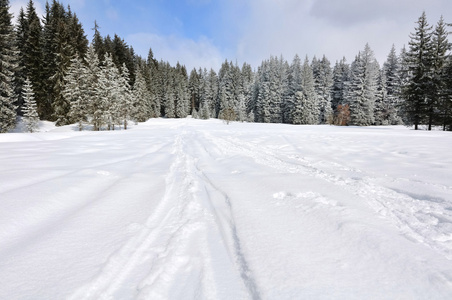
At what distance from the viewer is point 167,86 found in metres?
66.0

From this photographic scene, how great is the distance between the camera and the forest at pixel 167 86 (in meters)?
22.4

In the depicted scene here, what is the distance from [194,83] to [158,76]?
18.2m

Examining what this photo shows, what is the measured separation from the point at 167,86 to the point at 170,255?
6937 centimetres

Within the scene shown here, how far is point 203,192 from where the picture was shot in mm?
4219

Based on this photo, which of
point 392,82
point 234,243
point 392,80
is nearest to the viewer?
point 234,243

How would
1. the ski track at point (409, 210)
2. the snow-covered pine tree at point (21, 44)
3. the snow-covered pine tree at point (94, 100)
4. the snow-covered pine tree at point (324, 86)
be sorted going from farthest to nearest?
the snow-covered pine tree at point (324, 86) < the snow-covered pine tree at point (21, 44) < the snow-covered pine tree at point (94, 100) < the ski track at point (409, 210)

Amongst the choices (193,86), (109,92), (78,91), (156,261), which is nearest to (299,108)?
(109,92)

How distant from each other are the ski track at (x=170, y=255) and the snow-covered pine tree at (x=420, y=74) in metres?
28.5

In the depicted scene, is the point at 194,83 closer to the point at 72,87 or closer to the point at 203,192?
the point at 72,87

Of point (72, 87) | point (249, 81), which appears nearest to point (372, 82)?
point (249, 81)

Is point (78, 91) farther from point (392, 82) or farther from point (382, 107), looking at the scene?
point (392, 82)

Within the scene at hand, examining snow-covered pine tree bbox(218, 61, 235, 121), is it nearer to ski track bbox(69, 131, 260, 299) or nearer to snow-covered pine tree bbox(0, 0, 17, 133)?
snow-covered pine tree bbox(0, 0, 17, 133)

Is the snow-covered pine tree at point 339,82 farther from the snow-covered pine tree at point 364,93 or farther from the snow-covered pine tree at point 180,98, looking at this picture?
the snow-covered pine tree at point 180,98

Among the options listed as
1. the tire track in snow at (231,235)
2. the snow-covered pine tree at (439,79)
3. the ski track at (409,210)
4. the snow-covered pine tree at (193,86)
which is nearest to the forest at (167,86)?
the snow-covered pine tree at (439,79)
